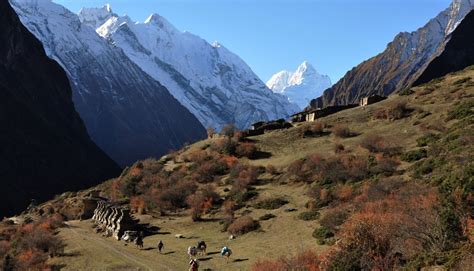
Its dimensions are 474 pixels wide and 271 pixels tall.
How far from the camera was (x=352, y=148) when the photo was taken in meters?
51.6

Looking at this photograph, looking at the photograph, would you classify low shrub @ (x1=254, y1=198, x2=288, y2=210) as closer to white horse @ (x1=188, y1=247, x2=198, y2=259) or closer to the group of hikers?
the group of hikers

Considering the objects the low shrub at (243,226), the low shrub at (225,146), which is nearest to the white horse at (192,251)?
the low shrub at (243,226)

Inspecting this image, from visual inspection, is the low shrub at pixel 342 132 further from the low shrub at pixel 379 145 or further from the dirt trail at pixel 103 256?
the dirt trail at pixel 103 256

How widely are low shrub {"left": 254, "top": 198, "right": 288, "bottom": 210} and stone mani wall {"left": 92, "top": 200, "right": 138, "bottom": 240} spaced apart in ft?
37.7

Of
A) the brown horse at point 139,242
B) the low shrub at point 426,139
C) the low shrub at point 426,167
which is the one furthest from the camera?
the low shrub at point 426,139

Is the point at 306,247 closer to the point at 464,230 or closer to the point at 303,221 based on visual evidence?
the point at 303,221

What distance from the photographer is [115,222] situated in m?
46.7

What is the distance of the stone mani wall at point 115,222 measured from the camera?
45.1 metres

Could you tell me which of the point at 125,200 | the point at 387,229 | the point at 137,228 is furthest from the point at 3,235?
the point at 387,229

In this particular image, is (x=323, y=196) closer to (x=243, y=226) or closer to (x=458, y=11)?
(x=243, y=226)

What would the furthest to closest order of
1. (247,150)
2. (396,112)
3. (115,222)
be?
(247,150), (396,112), (115,222)

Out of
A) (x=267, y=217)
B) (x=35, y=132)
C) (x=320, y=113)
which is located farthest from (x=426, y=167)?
(x=35, y=132)

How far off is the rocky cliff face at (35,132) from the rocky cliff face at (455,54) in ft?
335

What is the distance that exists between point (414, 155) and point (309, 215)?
11205 millimetres
